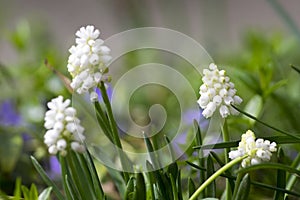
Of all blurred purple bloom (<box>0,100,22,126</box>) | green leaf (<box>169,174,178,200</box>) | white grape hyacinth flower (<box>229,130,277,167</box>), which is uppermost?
blurred purple bloom (<box>0,100,22,126</box>)

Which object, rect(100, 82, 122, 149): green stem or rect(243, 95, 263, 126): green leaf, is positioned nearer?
rect(100, 82, 122, 149): green stem

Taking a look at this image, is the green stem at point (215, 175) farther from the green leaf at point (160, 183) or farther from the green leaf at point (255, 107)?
the green leaf at point (255, 107)

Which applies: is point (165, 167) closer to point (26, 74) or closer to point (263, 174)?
point (263, 174)

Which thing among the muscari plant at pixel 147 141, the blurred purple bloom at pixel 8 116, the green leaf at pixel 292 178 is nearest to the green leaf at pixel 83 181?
the muscari plant at pixel 147 141

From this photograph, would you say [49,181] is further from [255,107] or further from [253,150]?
[255,107]

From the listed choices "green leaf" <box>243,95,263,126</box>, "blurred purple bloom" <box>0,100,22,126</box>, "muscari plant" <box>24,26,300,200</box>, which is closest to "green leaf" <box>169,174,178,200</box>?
"muscari plant" <box>24,26,300,200</box>

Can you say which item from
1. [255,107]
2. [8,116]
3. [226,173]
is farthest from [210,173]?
[8,116]

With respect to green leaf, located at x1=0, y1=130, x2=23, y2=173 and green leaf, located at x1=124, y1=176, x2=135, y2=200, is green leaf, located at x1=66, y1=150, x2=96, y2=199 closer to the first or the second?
green leaf, located at x1=124, y1=176, x2=135, y2=200
